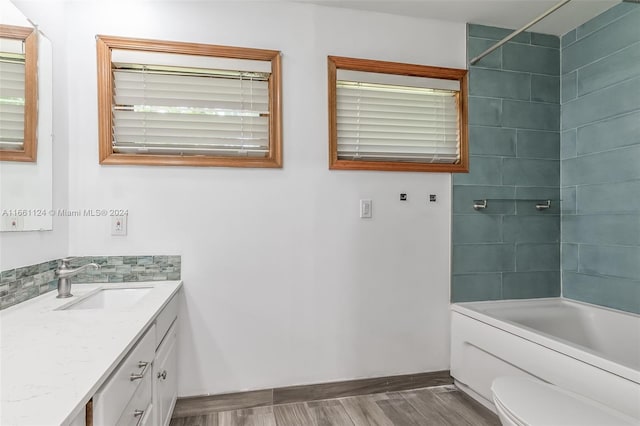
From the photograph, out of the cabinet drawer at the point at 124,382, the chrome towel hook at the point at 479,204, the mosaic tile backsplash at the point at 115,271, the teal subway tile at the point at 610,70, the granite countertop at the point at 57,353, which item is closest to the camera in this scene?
the granite countertop at the point at 57,353

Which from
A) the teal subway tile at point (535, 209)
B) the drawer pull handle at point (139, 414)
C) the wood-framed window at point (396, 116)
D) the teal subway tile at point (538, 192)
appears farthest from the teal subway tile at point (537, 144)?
the drawer pull handle at point (139, 414)

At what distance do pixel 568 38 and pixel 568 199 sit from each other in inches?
46.8

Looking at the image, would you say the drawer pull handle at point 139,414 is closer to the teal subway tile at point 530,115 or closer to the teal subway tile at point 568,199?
the teal subway tile at point 530,115

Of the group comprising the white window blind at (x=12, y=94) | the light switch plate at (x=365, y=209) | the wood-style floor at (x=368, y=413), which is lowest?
the wood-style floor at (x=368, y=413)

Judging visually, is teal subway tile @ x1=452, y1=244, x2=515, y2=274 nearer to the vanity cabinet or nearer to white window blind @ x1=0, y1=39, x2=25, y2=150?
the vanity cabinet

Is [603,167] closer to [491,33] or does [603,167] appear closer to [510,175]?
[510,175]

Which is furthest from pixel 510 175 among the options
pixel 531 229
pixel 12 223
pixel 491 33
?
pixel 12 223

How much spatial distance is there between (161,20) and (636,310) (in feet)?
11.1

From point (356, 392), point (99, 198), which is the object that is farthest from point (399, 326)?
point (99, 198)

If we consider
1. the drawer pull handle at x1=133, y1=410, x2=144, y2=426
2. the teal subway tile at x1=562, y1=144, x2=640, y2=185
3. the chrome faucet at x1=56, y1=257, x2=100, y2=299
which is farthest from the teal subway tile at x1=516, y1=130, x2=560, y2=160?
the chrome faucet at x1=56, y1=257, x2=100, y2=299

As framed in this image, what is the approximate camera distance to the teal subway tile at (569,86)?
240 cm

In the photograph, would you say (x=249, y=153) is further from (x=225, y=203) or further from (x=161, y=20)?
(x=161, y=20)

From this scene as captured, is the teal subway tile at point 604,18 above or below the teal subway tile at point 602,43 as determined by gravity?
above

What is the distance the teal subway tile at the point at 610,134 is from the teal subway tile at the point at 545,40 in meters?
0.68
